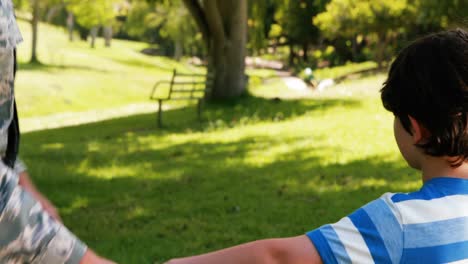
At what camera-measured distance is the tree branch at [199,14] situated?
17844 mm

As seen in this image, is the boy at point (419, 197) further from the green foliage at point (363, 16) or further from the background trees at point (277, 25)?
the green foliage at point (363, 16)

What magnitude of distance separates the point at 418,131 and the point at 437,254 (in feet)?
0.92

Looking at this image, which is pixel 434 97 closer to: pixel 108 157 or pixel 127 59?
pixel 108 157

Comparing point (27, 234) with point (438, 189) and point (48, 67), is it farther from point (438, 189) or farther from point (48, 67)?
point (48, 67)

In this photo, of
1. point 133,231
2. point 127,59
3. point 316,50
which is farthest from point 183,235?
point 127,59

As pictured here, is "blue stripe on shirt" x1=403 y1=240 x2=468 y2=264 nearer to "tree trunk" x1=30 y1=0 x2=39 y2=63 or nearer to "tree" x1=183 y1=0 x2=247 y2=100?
"tree" x1=183 y1=0 x2=247 y2=100

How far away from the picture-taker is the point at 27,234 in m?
1.32

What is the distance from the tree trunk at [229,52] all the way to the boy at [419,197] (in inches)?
650

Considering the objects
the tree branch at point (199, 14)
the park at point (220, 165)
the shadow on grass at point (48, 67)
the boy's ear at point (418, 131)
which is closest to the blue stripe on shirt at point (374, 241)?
the boy's ear at point (418, 131)

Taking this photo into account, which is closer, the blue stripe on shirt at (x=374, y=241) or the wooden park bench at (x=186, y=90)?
the blue stripe on shirt at (x=374, y=241)

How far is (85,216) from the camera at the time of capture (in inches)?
270

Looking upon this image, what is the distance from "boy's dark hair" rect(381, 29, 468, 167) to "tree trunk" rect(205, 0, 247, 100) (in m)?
16.5

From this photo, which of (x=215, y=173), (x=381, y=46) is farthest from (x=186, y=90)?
(x=381, y=46)

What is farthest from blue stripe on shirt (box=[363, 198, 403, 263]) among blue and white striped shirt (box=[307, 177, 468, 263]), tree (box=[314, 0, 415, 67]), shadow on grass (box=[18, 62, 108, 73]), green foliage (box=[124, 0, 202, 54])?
green foliage (box=[124, 0, 202, 54])
